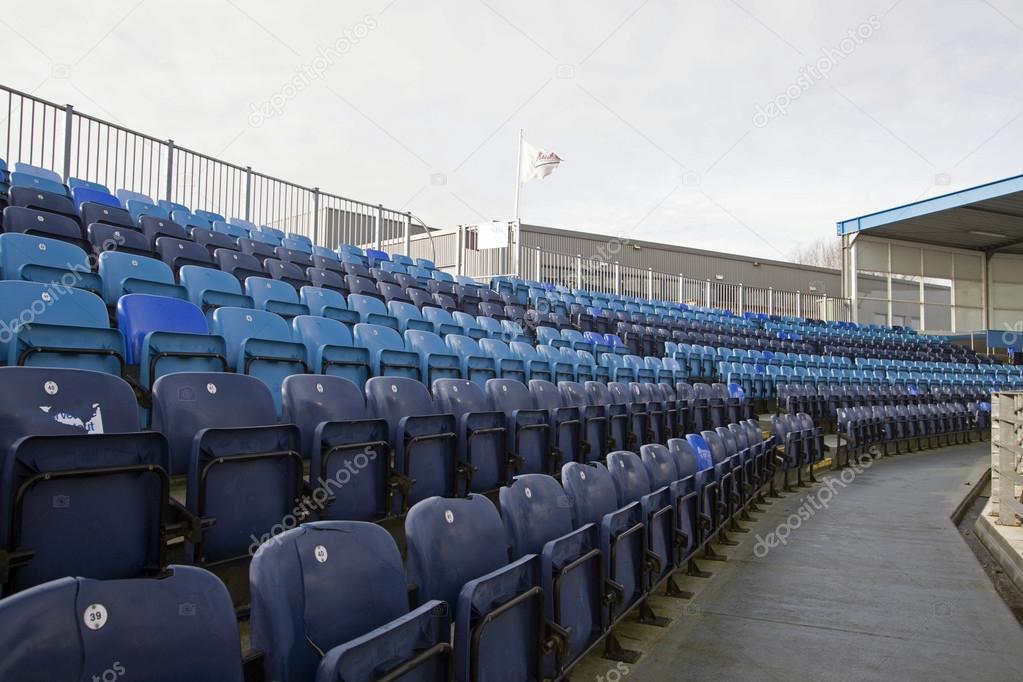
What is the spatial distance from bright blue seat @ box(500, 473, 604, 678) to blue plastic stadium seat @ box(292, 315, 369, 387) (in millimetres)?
1499

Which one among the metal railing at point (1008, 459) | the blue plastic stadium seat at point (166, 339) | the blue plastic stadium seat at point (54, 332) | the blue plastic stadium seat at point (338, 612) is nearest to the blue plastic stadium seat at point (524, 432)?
the blue plastic stadium seat at point (166, 339)

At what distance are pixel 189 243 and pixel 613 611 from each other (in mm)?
3853

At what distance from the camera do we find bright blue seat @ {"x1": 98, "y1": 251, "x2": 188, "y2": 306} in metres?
3.62

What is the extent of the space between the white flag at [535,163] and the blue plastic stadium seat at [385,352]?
9.19m

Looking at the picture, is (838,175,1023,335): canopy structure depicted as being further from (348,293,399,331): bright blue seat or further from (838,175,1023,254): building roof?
(348,293,399,331): bright blue seat

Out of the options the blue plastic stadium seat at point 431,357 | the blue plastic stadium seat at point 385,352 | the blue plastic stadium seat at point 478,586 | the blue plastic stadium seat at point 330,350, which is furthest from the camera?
the blue plastic stadium seat at point 431,357

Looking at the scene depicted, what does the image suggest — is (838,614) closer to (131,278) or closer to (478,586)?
(478,586)

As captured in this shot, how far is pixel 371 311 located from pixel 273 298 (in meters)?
0.82

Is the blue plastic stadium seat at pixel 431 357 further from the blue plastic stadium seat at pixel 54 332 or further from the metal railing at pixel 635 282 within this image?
the metal railing at pixel 635 282

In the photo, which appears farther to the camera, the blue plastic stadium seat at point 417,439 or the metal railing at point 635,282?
the metal railing at point 635,282

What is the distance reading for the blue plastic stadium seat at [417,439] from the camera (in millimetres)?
2754

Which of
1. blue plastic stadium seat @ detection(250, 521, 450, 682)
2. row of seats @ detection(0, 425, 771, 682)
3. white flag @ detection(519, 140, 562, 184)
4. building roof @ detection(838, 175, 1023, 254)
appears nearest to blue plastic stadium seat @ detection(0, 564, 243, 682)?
row of seats @ detection(0, 425, 771, 682)

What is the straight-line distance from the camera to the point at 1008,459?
4.90 meters

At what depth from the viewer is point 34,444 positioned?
5.00ft
